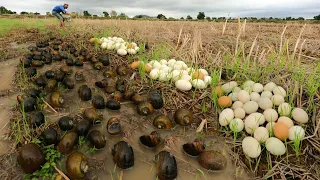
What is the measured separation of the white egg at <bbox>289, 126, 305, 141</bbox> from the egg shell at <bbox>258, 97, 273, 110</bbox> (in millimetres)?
407

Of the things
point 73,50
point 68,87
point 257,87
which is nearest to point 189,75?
point 257,87

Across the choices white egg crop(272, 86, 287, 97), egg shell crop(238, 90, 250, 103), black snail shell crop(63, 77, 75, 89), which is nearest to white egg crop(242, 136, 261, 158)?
egg shell crop(238, 90, 250, 103)

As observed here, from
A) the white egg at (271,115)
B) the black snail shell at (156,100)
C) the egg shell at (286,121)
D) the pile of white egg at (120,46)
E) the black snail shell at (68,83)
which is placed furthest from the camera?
the pile of white egg at (120,46)

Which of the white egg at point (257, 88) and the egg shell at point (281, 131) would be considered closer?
the egg shell at point (281, 131)

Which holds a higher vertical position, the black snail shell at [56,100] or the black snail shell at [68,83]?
the black snail shell at [68,83]

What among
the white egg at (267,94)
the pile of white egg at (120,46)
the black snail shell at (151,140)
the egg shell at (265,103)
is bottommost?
the black snail shell at (151,140)

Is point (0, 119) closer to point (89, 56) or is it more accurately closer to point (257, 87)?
point (89, 56)

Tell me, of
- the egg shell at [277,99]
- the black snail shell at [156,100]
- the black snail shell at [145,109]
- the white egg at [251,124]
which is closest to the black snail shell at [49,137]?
the black snail shell at [145,109]

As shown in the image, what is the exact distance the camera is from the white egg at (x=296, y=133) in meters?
2.33

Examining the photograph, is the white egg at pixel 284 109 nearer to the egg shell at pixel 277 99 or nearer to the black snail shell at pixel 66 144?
the egg shell at pixel 277 99

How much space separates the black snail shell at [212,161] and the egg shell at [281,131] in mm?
642

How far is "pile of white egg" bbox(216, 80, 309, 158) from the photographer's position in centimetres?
234

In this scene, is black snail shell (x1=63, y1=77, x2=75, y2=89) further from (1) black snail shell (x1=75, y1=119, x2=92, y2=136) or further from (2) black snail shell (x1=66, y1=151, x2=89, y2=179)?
(2) black snail shell (x1=66, y1=151, x2=89, y2=179)

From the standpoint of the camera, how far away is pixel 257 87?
3078mm
